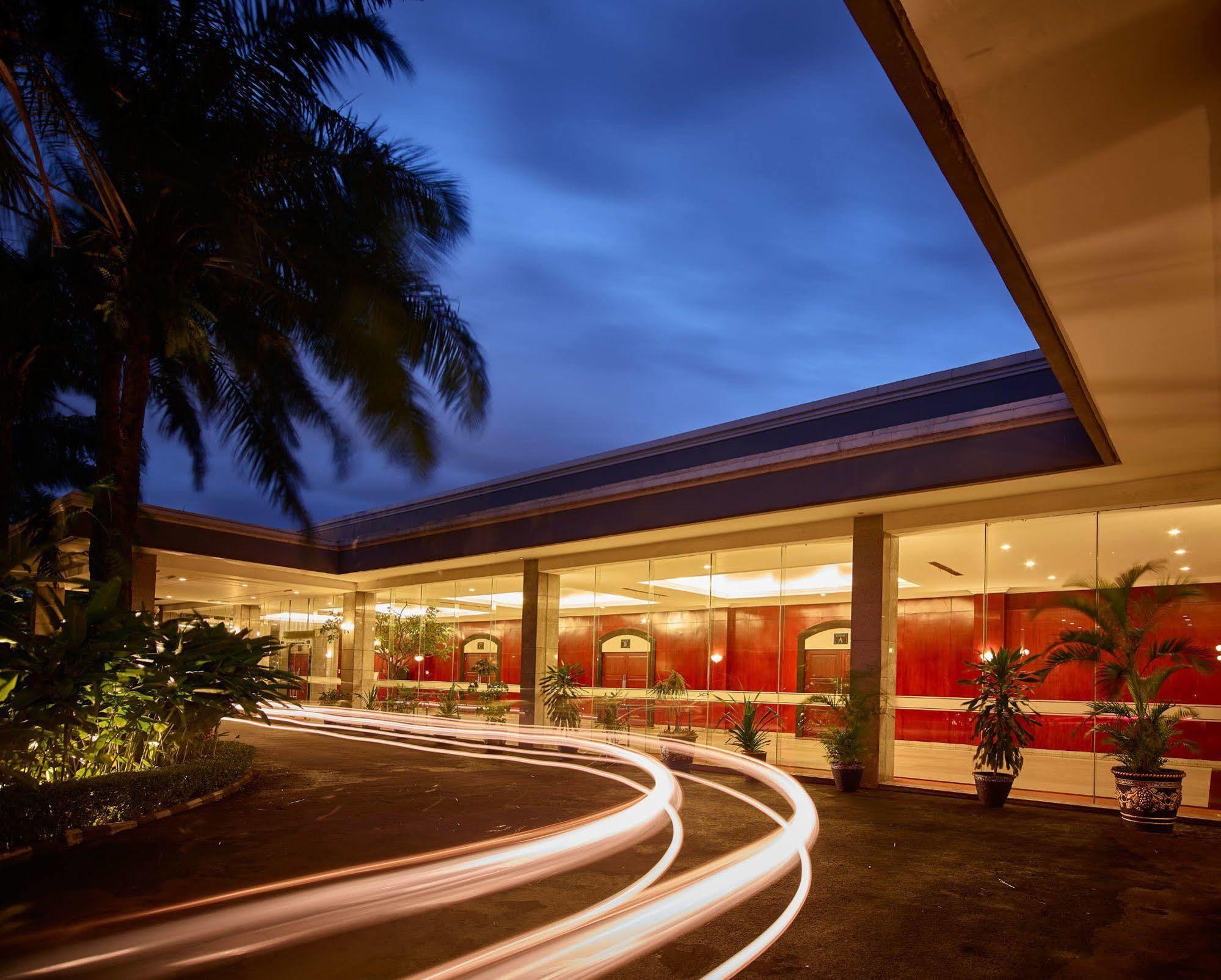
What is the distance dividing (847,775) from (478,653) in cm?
1212

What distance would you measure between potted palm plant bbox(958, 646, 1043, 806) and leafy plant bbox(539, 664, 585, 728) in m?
8.45

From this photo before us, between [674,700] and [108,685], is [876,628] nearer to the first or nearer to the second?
[674,700]

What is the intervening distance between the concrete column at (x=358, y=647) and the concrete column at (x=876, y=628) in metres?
16.7

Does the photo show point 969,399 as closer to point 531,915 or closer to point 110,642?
point 531,915

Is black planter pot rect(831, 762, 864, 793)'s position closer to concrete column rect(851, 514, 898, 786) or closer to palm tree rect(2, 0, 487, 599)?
concrete column rect(851, 514, 898, 786)

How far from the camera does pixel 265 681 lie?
1254cm

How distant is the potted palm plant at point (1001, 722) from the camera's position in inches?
481

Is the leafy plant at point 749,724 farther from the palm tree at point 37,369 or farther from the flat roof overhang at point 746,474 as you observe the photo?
the palm tree at point 37,369

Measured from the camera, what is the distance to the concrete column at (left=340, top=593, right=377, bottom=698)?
26.9 metres

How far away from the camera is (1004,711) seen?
1234cm

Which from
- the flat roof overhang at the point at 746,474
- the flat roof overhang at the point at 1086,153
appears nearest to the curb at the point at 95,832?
the flat roof overhang at the point at 746,474

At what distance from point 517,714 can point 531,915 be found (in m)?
14.6

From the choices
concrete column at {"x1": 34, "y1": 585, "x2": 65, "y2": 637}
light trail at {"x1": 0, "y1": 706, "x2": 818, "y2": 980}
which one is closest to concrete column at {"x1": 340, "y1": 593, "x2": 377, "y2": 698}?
concrete column at {"x1": 34, "y1": 585, "x2": 65, "y2": 637}

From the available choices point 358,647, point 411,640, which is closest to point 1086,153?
point 411,640
